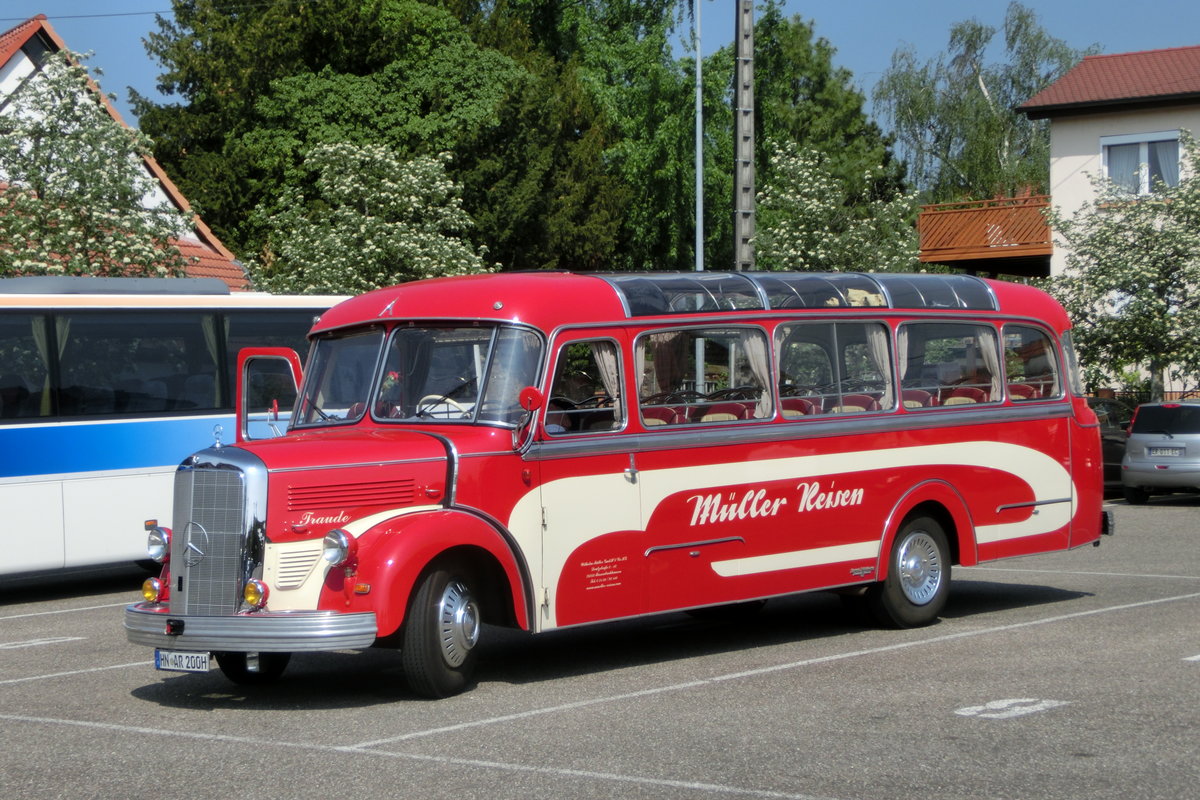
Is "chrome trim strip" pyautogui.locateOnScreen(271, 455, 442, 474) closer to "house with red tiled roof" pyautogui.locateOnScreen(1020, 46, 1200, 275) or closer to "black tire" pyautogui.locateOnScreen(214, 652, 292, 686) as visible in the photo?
"black tire" pyautogui.locateOnScreen(214, 652, 292, 686)

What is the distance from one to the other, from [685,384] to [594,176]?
3901 centimetres

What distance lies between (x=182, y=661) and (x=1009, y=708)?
176 inches

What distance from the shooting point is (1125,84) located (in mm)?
38219

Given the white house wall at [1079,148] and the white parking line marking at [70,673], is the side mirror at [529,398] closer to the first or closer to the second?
the white parking line marking at [70,673]

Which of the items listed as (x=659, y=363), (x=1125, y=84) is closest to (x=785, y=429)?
(x=659, y=363)

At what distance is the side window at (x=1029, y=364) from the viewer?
12984mm

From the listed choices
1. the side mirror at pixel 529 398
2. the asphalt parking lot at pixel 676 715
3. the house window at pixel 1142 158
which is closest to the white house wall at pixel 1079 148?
the house window at pixel 1142 158

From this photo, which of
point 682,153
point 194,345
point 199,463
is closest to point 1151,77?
point 682,153

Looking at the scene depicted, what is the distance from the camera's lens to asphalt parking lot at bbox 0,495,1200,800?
23.0 ft

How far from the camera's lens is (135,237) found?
23.4 meters

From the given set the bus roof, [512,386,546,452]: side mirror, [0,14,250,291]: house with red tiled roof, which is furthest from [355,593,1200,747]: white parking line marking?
[0,14,250,291]: house with red tiled roof

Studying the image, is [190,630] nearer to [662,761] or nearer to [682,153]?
[662,761]

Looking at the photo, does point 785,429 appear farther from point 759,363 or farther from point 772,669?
point 772,669

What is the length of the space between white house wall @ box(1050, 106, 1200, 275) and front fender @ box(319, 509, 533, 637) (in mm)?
31064
